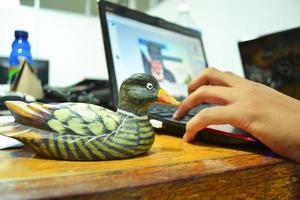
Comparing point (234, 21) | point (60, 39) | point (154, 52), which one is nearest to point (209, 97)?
point (154, 52)

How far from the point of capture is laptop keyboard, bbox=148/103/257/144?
41 centimetres

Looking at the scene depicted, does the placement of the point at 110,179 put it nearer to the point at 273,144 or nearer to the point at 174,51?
the point at 273,144

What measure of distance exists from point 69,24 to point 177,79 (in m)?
2.05

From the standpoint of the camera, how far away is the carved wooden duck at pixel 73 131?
28cm

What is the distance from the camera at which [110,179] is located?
0.23 meters

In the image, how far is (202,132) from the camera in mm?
450

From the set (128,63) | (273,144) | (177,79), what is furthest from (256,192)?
(177,79)

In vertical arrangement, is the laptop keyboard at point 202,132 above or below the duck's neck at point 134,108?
below

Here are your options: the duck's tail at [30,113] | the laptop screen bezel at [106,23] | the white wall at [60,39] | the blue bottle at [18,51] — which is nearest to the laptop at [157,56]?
the laptop screen bezel at [106,23]

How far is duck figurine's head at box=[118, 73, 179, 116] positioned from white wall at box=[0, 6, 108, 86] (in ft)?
7.58

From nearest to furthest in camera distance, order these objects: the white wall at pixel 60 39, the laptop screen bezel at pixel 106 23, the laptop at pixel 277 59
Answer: the laptop screen bezel at pixel 106 23
the laptop at pixel 277 59
the white wall at pixel 60 39

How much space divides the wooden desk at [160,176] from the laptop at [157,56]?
0.07m

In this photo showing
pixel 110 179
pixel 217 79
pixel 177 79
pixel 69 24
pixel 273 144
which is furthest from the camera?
pixel 69 24

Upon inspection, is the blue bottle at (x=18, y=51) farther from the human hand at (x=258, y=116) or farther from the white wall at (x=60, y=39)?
the white wall at (x=60, y=39)
